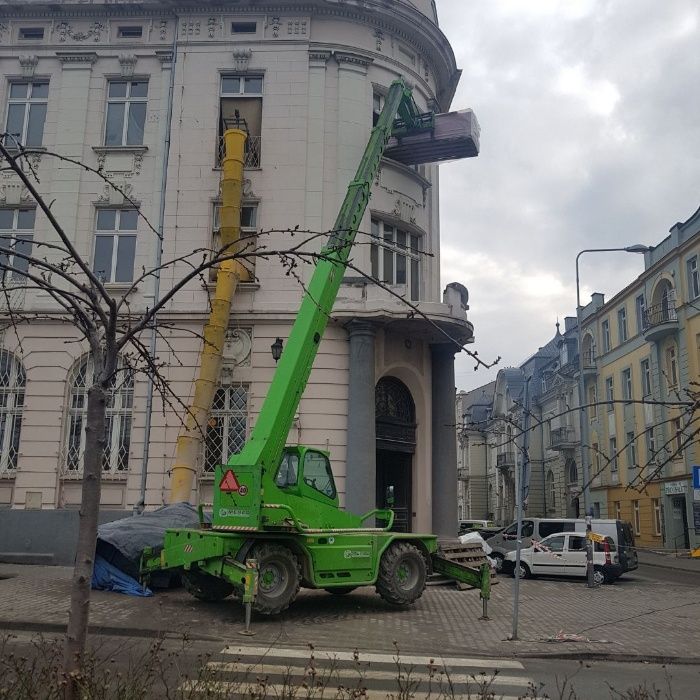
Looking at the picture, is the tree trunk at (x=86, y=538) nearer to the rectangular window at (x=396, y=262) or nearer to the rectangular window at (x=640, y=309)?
the rectangular window at (x=396, y=262)

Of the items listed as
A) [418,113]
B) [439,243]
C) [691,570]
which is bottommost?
[691,570]

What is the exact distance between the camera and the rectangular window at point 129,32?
22141 mm

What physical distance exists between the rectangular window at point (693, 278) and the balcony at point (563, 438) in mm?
20186

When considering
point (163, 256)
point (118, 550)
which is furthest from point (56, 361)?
point (118, 550)

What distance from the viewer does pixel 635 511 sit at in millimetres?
42375

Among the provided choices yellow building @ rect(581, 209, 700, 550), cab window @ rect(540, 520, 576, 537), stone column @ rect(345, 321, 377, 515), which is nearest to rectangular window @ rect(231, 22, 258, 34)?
stone column @ rect(345, 321, 377, 515)

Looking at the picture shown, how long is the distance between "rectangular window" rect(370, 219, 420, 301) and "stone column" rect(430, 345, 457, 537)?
2.02 metres

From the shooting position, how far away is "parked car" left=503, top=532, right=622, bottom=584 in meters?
21.8

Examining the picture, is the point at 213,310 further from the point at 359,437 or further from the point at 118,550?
the point at 118,550

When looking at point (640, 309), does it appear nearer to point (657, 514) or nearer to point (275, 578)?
point (657, 514)

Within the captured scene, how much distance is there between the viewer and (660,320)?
124 ft

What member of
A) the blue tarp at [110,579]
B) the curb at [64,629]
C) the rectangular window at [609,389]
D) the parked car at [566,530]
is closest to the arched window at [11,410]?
the blue tarp at [110,579]

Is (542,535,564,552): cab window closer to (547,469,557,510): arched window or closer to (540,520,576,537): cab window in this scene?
(540,520,576,537): cab window

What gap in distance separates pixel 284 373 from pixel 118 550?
4734 millimetres
